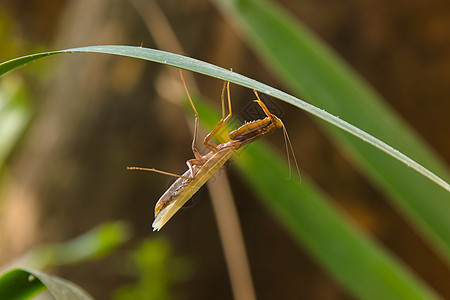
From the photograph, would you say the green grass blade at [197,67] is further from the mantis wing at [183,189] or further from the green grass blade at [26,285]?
the mantis wing at [183,189]

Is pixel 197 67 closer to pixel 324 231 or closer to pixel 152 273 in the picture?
pixel 324 231

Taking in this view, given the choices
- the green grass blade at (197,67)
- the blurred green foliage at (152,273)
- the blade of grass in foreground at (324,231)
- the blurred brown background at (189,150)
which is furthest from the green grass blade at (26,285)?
the blurred brown background at (189,150)

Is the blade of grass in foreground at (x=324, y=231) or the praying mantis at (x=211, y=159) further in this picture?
the blade of grass in foreground at (x=324, y=231)

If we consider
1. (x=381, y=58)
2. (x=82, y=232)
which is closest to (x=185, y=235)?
(x=82, y=232)

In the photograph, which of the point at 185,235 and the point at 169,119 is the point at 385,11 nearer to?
the point at 169,119

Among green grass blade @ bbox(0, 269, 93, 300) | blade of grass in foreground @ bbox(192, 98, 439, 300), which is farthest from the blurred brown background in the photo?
green grass blade @ bbox(0, 269, 93, 300)

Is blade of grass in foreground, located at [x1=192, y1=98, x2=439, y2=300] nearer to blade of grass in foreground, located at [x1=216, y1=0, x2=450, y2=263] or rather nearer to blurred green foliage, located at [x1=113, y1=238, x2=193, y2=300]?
blade of grass in foreground, located at [x1=216, y1=0, x2=450, y2=263]
